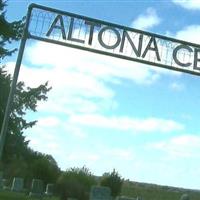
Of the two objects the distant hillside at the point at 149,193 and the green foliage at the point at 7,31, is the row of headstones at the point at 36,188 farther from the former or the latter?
the distant hillside at the point at 149,193

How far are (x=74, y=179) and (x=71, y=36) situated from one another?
19.6 metres

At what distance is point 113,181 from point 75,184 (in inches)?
185

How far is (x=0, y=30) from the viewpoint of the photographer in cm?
3262

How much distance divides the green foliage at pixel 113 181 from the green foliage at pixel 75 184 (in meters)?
2.66

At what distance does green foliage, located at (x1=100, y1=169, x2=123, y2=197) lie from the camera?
38.4 meters

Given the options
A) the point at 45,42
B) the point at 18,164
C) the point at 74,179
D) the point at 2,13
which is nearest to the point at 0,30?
the point at 2,13

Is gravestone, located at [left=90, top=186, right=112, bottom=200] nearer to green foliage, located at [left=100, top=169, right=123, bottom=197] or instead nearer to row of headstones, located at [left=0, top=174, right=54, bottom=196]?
row of headstones, located at [left=0, top=174, right=54, bottom=196]

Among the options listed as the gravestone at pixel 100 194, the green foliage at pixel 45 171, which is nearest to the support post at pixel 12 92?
the gravestone at pixel 100 194

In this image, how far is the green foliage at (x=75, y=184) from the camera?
34000 mm

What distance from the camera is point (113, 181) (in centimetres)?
A: 3856

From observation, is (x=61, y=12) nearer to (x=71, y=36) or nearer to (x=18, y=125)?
(x=71, y=36)

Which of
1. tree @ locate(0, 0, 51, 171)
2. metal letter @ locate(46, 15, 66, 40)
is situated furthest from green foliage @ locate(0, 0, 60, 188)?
metal letter @ locate(46, 15, 66, 40)

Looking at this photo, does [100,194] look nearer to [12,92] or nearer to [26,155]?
[12,92]

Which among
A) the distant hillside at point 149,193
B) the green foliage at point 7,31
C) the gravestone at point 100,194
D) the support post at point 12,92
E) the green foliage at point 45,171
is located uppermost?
the green foliage at point 7,31
